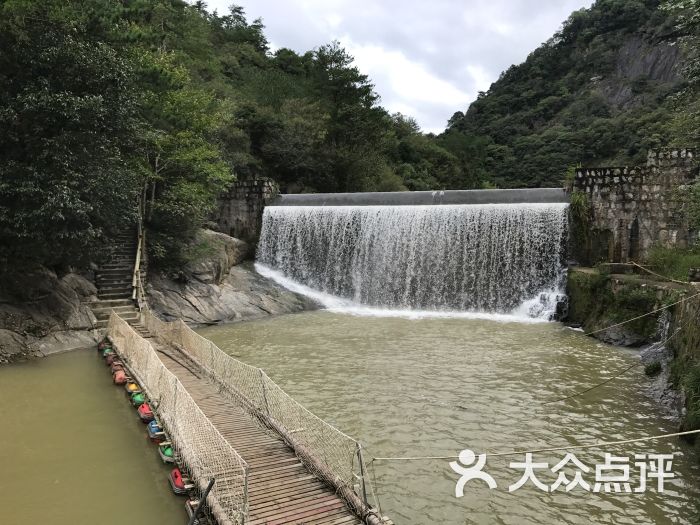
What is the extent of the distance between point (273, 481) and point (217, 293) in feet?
42.8

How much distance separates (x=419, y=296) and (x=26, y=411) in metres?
14.1

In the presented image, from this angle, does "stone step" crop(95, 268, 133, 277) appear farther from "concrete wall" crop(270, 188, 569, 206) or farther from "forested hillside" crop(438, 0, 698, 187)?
"forested hillside" crop(438, 0, 698, 187)

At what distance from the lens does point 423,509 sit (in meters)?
5.65

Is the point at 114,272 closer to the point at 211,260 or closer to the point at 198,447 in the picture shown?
the point at 211,260

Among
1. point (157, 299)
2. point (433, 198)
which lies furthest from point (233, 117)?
point (157, 299)

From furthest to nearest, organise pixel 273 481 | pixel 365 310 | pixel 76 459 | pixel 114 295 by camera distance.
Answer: pixel 365 310
pixel 114 295
pixel 76 459
pixel 273 481

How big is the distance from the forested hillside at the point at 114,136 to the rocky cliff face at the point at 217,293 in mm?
981

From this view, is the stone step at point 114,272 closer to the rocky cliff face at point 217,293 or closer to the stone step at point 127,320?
the rocky cliff face at point 217,293

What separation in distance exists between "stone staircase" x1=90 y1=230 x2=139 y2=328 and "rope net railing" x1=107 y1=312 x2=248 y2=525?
5.73 m

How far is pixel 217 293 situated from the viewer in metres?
18.0

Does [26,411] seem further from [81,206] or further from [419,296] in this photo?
[419,296]

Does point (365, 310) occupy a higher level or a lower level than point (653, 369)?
lower

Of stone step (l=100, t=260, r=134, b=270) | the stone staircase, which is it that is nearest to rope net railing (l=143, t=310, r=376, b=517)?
the stone staircase

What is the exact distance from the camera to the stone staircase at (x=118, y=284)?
14391 mm
